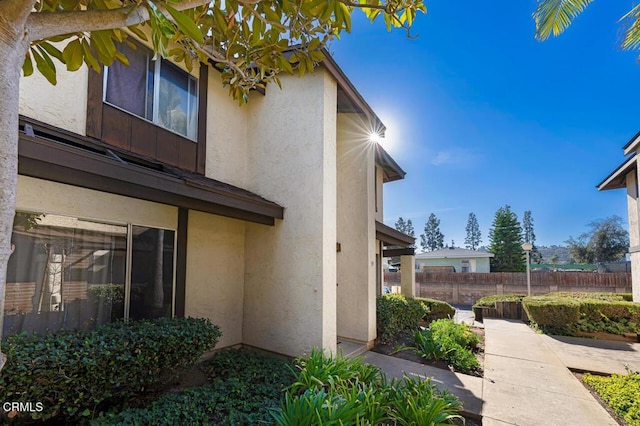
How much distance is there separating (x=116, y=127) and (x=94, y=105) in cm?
42

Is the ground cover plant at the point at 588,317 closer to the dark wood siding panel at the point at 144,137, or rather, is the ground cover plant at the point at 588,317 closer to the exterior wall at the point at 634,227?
→ the exterior wall at the point at 634,227

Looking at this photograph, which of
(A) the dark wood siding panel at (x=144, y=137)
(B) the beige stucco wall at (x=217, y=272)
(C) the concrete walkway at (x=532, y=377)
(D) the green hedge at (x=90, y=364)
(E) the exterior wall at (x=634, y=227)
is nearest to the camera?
(D) the green hedge at (x=90, y=364)

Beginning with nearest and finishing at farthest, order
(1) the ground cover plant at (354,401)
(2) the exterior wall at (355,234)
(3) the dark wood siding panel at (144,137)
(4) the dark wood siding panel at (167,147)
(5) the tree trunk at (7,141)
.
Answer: (5) the tree trunk at (7,141)
(1) the ground cover plant at (354,401)
(3) the dark wood siding panel at (144,137)
(4) the dark wood siding panel at (167,147)
(2) the exterior wall at (355,234)

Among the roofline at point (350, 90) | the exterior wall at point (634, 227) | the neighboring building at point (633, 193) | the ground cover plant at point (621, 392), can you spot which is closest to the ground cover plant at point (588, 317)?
the exterior wall at point (634, 227)

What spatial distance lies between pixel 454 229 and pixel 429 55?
76.5 m

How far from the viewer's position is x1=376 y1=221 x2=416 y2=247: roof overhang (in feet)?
32.1

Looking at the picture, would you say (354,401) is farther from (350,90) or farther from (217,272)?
(350,90)

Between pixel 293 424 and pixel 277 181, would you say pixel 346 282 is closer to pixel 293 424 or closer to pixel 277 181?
pixel 277 181

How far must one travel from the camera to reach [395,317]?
28.9 feet

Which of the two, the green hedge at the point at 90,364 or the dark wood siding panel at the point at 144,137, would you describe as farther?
the dark wood siding panel at the point at 144,137

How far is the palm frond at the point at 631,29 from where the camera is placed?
6320 mm

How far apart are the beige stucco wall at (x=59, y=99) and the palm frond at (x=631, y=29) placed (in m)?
10.5

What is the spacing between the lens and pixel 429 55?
28.9ft

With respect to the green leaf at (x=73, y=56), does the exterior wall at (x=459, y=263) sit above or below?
below
